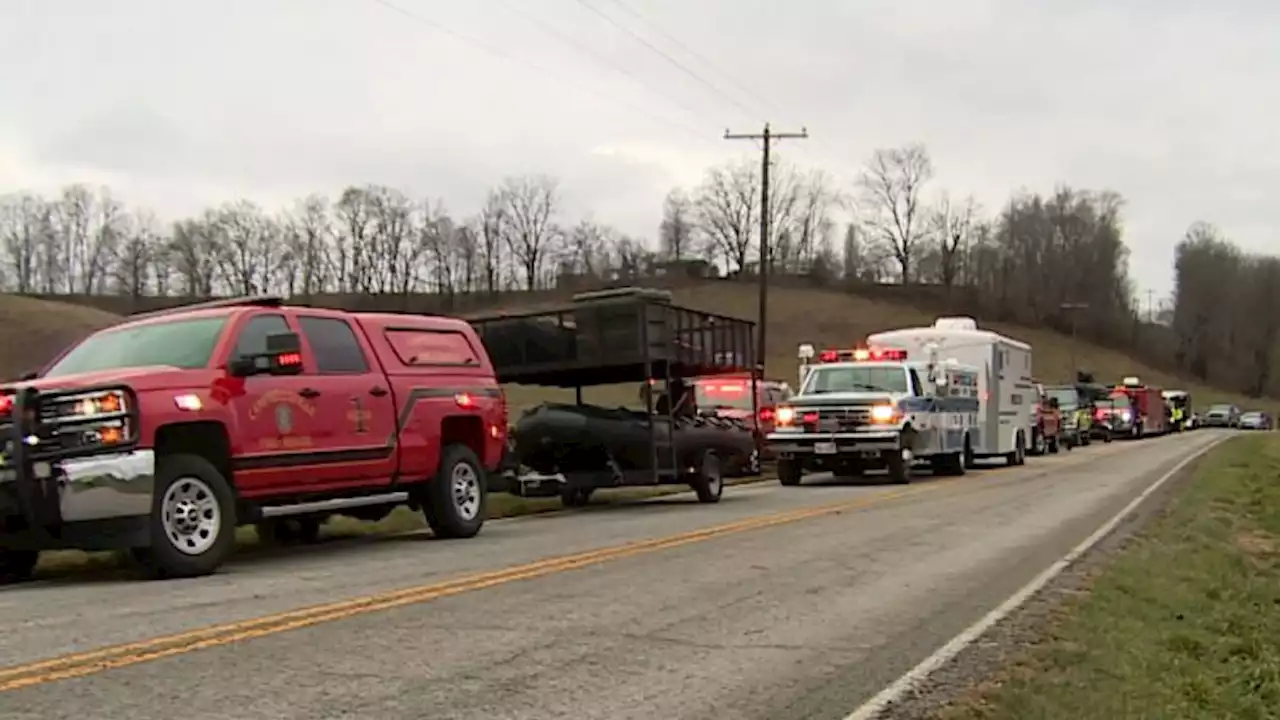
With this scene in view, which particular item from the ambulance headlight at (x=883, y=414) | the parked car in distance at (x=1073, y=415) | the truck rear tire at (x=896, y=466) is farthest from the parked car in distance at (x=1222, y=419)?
the ambulance headlight at (x=883, y=414)

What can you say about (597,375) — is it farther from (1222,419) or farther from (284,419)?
(1222,419)

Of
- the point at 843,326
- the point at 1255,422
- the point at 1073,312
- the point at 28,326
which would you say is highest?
the point at 1073,312

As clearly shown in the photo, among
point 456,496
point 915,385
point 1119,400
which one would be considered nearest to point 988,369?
point 915,385

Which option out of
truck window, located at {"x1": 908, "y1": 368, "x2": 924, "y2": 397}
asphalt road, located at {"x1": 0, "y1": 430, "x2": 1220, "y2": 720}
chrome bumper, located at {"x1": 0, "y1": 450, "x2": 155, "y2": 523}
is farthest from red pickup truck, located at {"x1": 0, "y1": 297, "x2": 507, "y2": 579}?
truck window, located at {"x1": 908, "y1": 368, "x2": 924, "y2": 397}

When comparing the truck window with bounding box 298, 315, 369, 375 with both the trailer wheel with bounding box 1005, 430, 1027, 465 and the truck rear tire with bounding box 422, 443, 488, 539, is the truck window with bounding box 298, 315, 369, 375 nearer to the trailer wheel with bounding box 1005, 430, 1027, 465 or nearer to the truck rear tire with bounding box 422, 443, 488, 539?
the truck rear tire with bounding box 422, 443, 488, 539

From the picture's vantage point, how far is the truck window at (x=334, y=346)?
1220 centimetres

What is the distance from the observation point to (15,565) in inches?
435

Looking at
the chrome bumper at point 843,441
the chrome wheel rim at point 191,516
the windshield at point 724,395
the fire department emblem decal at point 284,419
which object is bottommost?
the chrome wheel rim at point 191,516

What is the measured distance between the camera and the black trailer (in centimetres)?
1812

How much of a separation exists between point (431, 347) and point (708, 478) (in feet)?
22.9

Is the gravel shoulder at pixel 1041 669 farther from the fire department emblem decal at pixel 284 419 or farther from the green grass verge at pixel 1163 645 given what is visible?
the fire department emblem decal at pixel 284 419

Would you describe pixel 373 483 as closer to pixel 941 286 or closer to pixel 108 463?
pixel 108 463

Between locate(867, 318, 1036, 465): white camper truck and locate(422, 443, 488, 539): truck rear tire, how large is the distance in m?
16.9

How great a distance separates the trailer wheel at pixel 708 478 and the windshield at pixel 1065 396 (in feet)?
104
